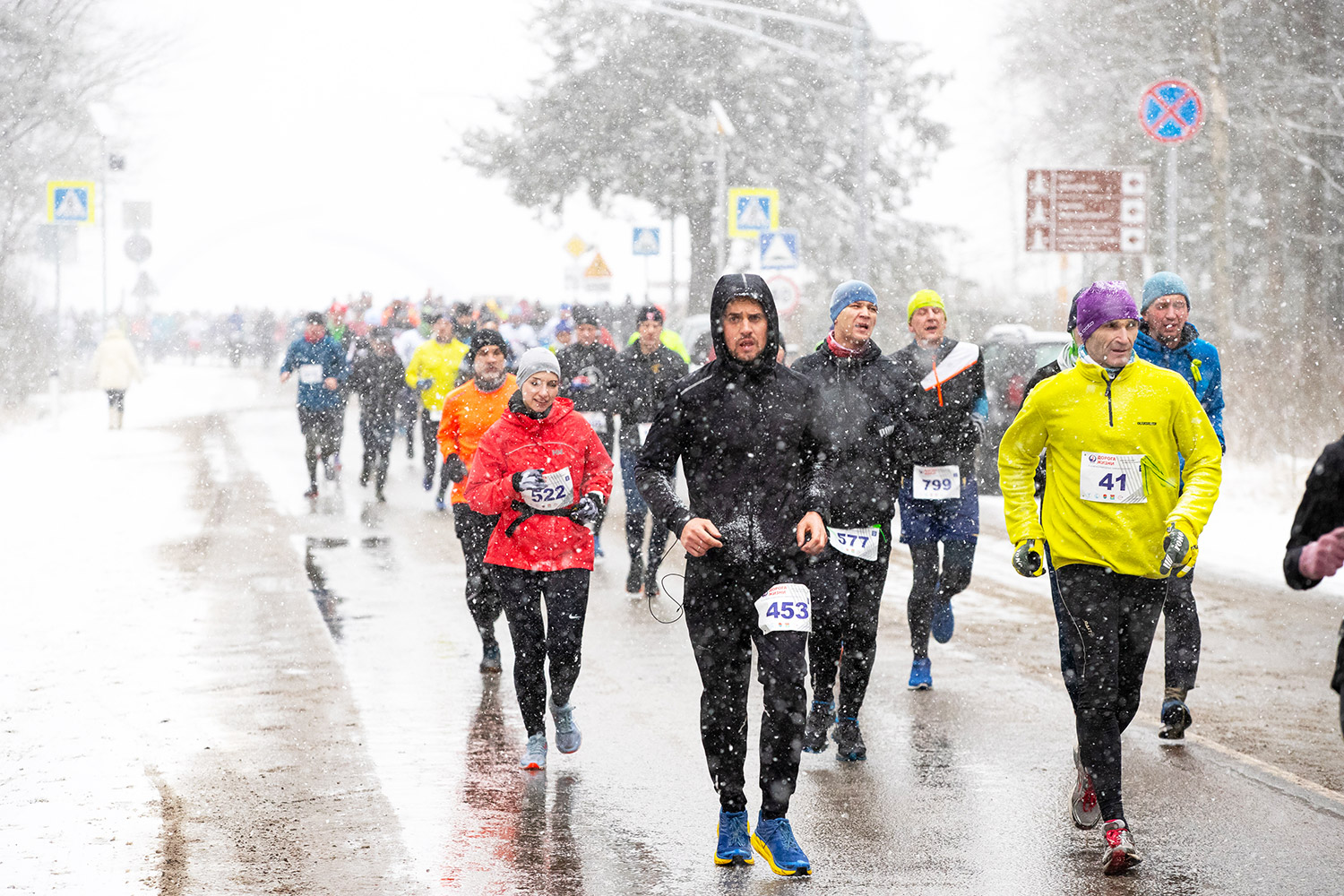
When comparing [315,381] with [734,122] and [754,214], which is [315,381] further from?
[734,122]

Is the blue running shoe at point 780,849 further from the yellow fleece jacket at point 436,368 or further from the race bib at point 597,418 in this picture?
the yellow fleece jacket at point 436,368

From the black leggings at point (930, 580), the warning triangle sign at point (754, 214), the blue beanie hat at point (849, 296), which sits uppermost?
the warning triangle sign at point (754, 214)

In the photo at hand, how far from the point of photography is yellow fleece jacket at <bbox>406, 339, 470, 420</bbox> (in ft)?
54.1

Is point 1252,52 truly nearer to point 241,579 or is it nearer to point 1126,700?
point 241,579

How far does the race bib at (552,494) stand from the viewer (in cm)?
711

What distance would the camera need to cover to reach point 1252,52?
26.9 m

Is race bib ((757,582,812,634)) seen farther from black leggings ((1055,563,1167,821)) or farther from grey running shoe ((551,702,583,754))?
grey running shoe ((551,702,583,754))

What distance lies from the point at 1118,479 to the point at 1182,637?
2018 millimetres

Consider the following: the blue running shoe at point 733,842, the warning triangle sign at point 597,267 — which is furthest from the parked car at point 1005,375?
the warning triangle sign at point 597,267

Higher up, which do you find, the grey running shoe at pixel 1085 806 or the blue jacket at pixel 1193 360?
the blue jacket at pixel 1193 360

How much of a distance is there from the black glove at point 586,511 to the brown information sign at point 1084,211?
10.4m

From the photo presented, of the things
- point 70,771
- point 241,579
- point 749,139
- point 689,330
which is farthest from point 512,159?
point 70,771

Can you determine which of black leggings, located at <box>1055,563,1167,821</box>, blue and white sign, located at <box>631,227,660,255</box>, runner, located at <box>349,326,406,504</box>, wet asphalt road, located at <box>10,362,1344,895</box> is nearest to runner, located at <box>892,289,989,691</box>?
wet asphalt road, located at <box>10,362,1344,895</box>

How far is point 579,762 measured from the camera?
7.27 meters
